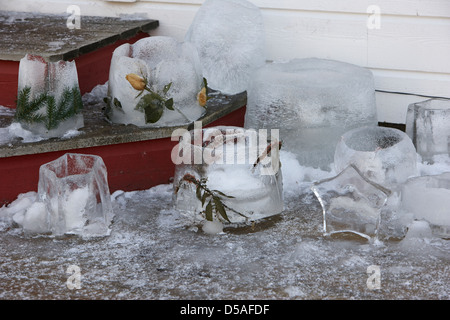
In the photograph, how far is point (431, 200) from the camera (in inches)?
82.2

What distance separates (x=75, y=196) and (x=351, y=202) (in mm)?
875

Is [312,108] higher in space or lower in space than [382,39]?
lower

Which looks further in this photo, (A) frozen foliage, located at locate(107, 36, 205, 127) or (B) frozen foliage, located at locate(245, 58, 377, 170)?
(B) frozen foliage, located at locate(245, 58, 377, 170)

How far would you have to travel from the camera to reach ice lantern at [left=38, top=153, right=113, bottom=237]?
2.09 metres

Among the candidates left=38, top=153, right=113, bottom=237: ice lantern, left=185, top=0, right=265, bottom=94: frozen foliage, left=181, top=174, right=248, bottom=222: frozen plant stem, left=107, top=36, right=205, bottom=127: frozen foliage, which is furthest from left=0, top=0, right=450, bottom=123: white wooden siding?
left=38, top=153, right=113, bottom=237: ice lantern

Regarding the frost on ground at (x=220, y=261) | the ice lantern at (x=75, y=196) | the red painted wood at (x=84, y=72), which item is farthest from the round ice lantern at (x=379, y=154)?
the red painted wood at (x=84, y=72)

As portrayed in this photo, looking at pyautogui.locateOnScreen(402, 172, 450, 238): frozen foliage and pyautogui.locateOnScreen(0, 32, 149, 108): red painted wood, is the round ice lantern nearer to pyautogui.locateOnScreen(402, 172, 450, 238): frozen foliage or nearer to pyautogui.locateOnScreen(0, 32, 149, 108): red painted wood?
pyautogui.locateOnScreen(402, 172, 450, 238): frozen foliage

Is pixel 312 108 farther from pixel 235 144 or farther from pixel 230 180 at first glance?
pixel 230 180

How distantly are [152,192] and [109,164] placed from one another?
7.6 inches

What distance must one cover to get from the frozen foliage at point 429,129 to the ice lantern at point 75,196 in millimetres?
1257

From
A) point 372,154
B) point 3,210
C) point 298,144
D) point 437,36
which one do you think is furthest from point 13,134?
point 437,36

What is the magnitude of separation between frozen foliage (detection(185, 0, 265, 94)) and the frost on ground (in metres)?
0.82

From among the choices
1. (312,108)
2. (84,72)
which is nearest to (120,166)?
(84,72)

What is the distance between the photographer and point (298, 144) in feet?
8.61
